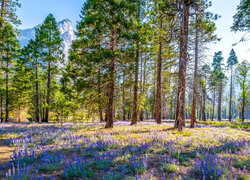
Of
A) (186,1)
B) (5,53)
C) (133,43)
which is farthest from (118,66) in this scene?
(5,53)

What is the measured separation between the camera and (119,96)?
499 inches

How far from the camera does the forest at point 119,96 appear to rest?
351 cm

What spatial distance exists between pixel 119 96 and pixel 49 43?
15.3 metres

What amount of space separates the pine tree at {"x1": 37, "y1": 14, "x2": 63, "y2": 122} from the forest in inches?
5.7

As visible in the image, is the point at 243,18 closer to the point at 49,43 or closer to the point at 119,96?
the point at 119,96

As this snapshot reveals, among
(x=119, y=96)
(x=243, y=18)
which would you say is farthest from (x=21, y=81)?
(x=243, y=18)

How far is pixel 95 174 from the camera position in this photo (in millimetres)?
3223

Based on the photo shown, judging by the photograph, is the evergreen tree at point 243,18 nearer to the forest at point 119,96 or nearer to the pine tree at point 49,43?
the forest at point 119,96

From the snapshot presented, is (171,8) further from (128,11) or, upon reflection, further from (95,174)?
(95,174)

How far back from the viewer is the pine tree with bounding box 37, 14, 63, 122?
1991 centimetres

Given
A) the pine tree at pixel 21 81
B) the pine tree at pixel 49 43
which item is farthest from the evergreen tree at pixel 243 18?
the pine tree at pixel 21 81

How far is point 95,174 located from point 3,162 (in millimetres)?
3143

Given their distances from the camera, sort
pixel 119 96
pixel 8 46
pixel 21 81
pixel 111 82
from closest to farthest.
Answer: pixel 111 82, pixel 119 96, pixel 8 46, pixel 21 81

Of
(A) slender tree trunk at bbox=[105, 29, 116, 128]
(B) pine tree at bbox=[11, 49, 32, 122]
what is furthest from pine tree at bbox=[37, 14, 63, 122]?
(A) slender tree trunk at bbox=[105, 29, 116, 128]
